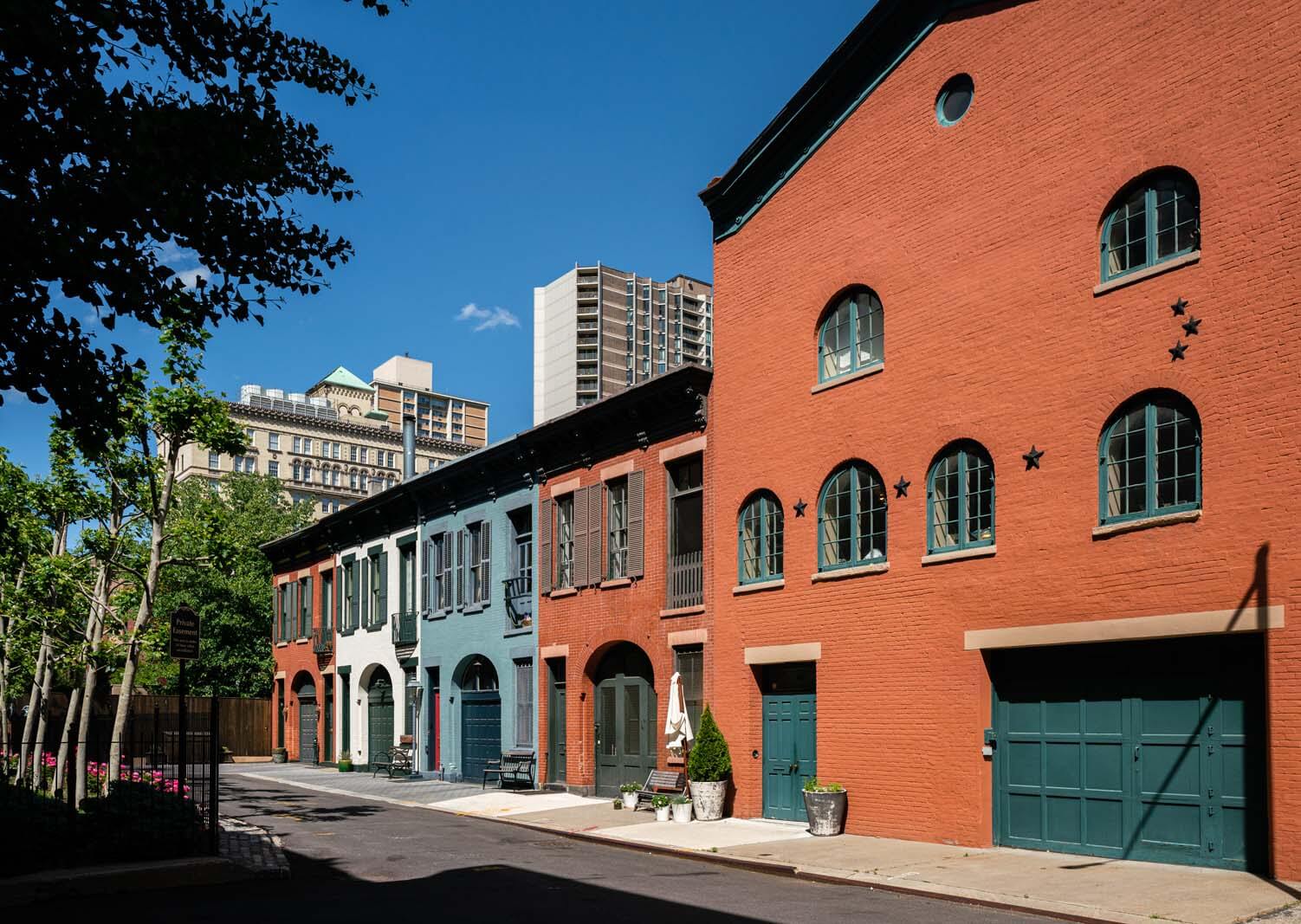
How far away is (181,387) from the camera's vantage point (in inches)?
835

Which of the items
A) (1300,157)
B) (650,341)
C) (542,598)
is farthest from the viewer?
(650,341)

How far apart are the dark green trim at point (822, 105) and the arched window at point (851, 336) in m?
2.74

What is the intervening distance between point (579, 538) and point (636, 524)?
90.1 inches

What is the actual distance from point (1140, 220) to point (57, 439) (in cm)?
1808

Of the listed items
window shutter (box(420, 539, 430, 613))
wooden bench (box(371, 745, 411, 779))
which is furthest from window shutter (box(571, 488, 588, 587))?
wooden bench (box(371, 745, 411, 779))

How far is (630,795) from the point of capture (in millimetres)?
23312

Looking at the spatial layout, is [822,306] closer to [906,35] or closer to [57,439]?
[906,35]

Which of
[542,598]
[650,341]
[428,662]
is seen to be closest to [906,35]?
[542,598]

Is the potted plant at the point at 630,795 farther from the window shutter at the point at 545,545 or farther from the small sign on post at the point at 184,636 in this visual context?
the small sign on post at the point at 184,636

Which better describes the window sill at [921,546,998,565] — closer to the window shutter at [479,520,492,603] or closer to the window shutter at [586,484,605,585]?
the window shutter at [586,484,605,585]

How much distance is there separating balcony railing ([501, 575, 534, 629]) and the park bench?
265 inches

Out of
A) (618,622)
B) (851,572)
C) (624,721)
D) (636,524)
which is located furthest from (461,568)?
(851,572)

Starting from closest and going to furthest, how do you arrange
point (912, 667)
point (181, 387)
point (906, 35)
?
point (912, 667)
point (906, 35)
point (181, 387)

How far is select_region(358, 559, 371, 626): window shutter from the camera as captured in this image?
126 ft
